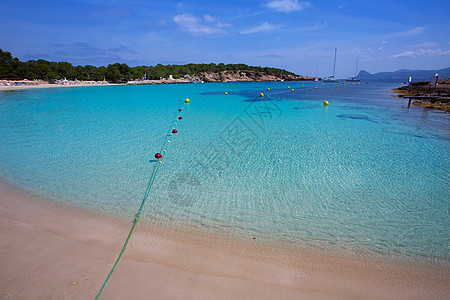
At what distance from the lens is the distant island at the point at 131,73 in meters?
63.0

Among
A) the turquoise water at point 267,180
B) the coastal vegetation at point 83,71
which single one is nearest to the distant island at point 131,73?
the coastal vegetation at point 83,71

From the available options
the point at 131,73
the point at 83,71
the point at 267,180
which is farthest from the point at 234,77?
the point at 267,180

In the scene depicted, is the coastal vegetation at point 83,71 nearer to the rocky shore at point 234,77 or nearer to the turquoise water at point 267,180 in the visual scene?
the rocky shore at point 234,77

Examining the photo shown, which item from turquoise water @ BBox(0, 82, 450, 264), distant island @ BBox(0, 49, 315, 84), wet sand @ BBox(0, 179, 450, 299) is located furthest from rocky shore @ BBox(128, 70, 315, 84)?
wet sand @ BBox(0, 179, 450, 299)

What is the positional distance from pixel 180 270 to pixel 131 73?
101m

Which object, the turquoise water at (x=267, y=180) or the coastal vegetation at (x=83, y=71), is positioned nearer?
the turquoise water at (x=267, y=180)

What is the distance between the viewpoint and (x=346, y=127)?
1427 centimetres

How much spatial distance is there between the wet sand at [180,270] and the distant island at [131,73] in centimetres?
7897

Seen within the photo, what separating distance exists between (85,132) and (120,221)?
393 inches

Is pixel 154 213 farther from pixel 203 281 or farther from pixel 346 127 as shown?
pixel 346 127

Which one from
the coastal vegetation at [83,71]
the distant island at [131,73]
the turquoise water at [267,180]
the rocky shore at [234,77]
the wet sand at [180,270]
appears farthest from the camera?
the rocky shore at [234,77]

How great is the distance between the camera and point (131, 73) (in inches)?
3590

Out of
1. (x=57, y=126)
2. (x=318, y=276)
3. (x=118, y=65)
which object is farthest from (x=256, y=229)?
(x=118, y=65)

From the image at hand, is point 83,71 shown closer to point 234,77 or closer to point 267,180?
point 234,77
